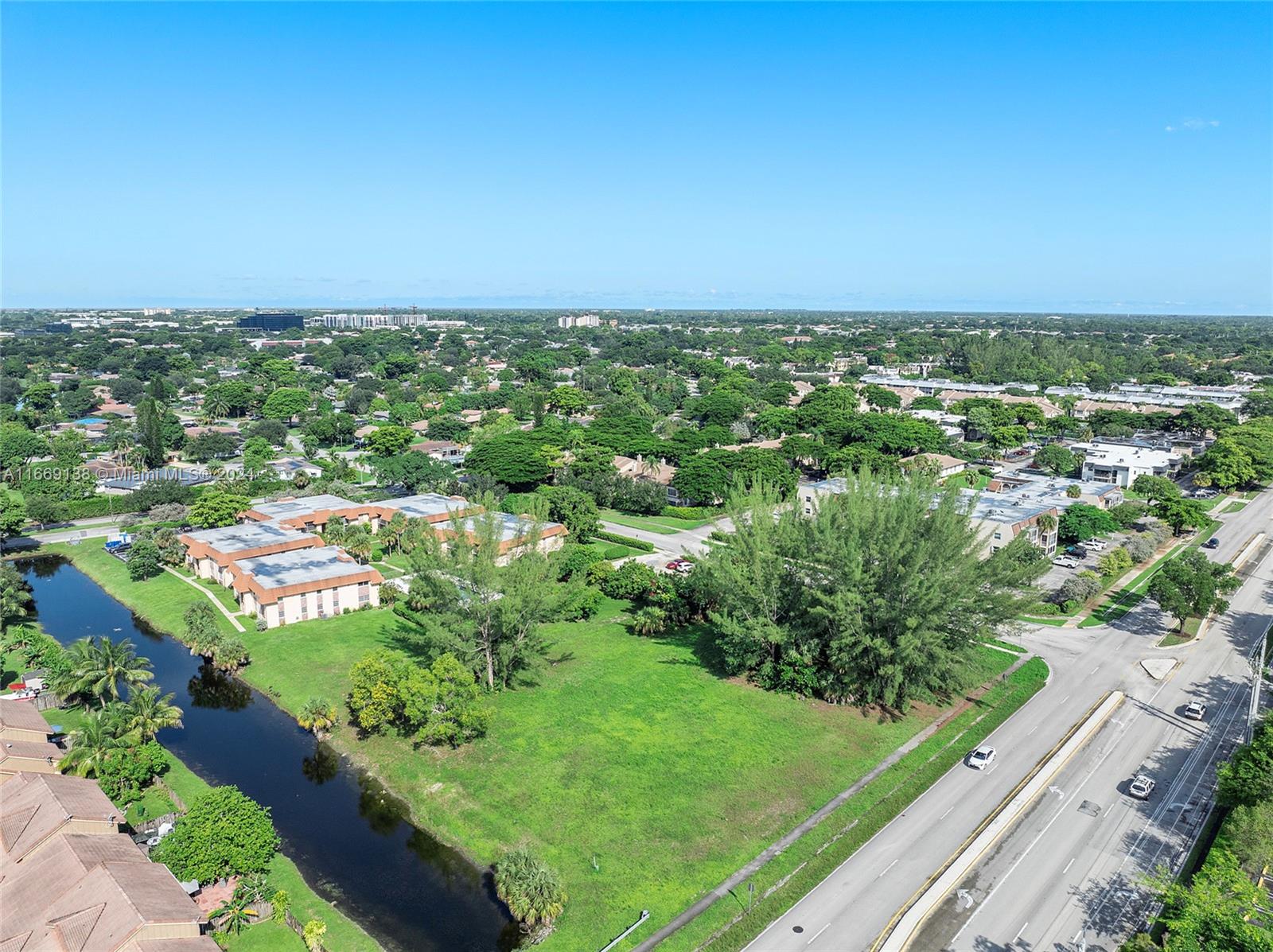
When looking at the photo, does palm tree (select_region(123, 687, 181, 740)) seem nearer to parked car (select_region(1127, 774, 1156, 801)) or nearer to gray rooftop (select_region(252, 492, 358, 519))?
gray rooftop (select_region(252, 492, 358, 519))

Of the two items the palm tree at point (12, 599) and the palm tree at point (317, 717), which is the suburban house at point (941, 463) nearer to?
the palm tree at point (317, 717)

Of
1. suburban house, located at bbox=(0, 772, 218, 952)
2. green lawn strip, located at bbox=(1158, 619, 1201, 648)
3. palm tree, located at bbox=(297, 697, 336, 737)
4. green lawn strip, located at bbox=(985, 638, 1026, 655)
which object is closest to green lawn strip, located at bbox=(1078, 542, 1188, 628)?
green lawn strip, located at bbox=(1158, 619, 1201, 648)

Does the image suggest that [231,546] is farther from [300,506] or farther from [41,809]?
[41,809]

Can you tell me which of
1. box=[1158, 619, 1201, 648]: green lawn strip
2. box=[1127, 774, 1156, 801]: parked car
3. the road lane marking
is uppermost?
box=[1127, 774, 1156, 801]: parked car

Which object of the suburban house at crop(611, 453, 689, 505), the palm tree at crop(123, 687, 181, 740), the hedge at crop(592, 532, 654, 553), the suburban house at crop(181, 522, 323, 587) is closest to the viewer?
the palm tree at crop(123, 687, 181, 740)

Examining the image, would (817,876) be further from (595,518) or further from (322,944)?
(595,518)

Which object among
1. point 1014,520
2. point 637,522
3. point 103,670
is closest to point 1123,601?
point 1014,520
